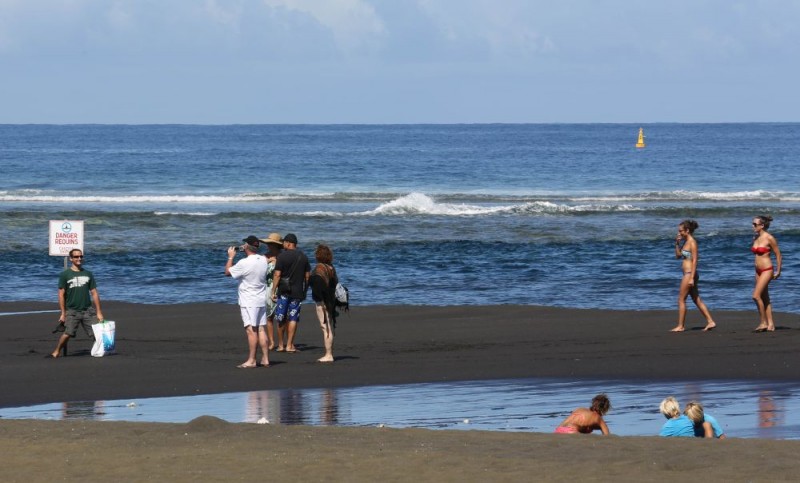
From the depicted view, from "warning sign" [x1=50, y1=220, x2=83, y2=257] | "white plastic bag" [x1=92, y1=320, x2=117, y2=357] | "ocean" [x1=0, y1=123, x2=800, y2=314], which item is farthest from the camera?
"ocean" [x1=0, y1=123, x2=800, y2=314]

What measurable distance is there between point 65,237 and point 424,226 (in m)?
19.5

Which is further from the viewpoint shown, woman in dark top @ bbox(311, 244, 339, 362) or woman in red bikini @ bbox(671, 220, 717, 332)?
woman in red bikini @ bbox(671, 220, 717, 332)

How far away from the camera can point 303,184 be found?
199ft

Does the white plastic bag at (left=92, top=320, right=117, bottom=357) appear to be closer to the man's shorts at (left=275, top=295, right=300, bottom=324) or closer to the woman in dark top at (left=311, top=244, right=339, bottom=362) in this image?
the man's shorts at (left=275, top=295, right=300, bottom=324)

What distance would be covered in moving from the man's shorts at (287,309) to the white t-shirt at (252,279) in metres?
0.82

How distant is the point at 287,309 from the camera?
14.6 metres

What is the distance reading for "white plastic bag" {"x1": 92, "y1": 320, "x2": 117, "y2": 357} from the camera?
14.4 metres

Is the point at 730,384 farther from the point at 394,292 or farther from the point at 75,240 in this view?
the point at 394,292

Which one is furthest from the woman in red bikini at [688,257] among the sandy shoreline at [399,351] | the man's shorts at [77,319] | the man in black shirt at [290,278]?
the man's shorts at [77,319]

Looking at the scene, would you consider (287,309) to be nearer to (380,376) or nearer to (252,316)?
(252,316)

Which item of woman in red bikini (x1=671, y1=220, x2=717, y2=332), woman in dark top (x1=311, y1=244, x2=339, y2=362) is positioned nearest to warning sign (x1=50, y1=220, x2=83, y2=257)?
woman in dark top (x1=311, y1=244, x2=339, y2=362)

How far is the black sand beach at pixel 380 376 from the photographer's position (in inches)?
316

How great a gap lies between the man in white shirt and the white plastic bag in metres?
1.86

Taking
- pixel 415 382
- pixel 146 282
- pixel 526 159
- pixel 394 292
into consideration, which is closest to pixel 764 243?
pixel 415 382
